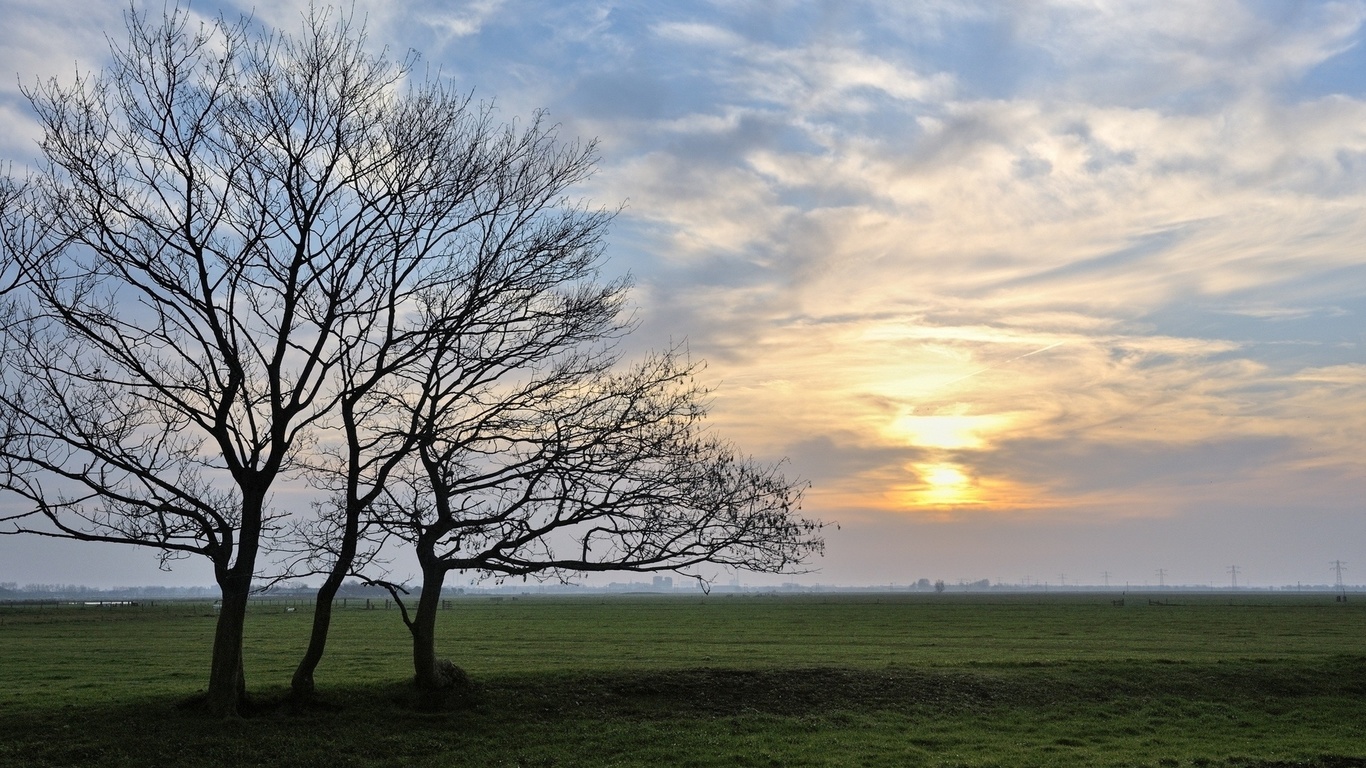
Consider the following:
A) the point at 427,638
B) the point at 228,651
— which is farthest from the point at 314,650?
the point at 427,638

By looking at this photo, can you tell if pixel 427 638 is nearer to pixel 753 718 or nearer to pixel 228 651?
pixel 228 651

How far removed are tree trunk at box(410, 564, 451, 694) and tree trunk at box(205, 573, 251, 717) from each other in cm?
354

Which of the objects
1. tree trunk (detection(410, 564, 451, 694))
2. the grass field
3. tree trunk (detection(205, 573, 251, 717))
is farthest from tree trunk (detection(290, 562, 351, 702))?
tree trunk (detection(410, 564, 451, 694))

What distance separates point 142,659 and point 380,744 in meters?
34.1

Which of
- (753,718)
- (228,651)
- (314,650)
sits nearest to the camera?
(228,651)

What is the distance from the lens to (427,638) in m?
21.2

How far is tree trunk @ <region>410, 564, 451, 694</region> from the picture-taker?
2111cm

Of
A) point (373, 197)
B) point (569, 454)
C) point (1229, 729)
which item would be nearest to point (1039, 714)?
point (1229, 729)

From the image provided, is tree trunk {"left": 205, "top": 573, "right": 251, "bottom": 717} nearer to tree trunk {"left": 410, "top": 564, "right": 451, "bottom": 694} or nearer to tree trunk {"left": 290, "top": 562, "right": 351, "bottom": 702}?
tree trunk {"left": 290, "top": 562, "right": 351, "bottom": 702}

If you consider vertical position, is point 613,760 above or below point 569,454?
below

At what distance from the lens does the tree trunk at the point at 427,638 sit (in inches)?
831

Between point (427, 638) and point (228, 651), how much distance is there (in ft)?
13.0

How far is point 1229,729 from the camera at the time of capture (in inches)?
886

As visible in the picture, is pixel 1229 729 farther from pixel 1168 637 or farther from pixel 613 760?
pixel 1168 637
